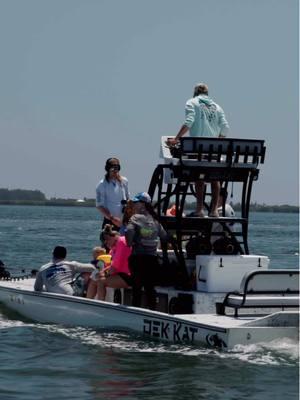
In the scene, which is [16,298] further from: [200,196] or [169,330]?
[169,330]

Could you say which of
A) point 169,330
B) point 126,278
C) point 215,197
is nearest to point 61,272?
point 126,278

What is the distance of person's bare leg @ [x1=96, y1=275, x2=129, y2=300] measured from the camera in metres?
13.6

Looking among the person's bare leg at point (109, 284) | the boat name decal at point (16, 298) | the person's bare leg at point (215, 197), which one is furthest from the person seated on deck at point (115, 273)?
the boat name decal at point (16, 298)

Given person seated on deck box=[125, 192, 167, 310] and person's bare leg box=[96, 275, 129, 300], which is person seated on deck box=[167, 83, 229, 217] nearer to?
person seated on deck box=[125, 192, 167, 310]

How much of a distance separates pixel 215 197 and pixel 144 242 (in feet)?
3.90

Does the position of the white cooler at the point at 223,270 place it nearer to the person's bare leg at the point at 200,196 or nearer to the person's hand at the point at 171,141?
the person's bare leg at the point at 200,196

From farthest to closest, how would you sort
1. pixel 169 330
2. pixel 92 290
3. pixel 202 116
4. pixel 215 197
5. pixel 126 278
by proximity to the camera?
pixel 92 290
pixel 215 197
pixel 202 116
pixel 126 278
pixel 169 330

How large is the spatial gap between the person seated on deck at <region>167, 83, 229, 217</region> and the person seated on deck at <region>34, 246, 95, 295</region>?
185cm

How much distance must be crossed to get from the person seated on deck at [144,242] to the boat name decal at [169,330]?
0.67 meters

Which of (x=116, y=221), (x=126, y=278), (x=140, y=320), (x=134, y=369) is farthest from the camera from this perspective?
(x=116, y=221)

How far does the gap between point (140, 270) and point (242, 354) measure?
2.05m

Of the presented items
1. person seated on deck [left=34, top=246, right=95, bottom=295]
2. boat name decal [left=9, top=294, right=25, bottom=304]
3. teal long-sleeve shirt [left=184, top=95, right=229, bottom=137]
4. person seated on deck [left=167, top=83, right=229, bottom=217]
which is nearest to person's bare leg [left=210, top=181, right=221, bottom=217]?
person seated on deck [left=167, top=83, right=229, bottom=217]

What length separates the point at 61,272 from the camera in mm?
14727

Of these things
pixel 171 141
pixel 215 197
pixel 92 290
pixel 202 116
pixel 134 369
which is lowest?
pixel 134 369
